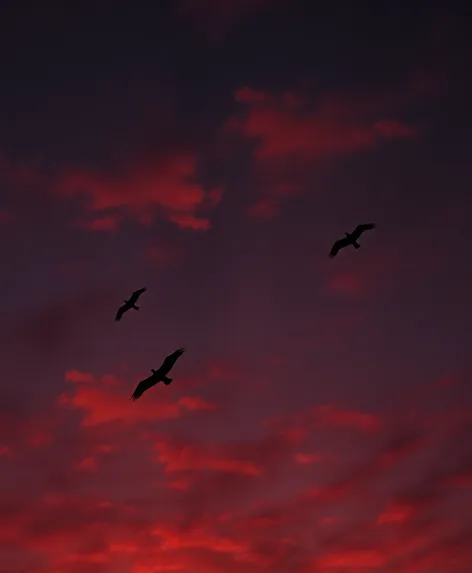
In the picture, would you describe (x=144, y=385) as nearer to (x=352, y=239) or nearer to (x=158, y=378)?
(x=158, y=378)

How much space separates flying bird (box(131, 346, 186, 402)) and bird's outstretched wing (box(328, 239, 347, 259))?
16.9 meters

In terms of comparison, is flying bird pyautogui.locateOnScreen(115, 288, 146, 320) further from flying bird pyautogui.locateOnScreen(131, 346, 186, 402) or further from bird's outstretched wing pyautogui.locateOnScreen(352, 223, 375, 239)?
bird's outstretched wing pyautogui.locateOnScreen(352, 223, 375, 239)

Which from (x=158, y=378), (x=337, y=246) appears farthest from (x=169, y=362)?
(x=337, y=246)

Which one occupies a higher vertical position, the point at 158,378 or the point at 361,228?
the point at 361,228

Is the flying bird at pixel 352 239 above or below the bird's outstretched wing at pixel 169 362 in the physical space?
above

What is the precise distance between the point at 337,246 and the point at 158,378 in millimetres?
19736

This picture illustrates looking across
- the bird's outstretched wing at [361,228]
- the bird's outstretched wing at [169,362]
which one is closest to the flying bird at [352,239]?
the bird's outstretched wing at [361,228]

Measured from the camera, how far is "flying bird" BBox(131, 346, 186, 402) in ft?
202

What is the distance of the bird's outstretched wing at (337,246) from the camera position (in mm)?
67950

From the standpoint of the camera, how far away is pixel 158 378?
62.7 metres

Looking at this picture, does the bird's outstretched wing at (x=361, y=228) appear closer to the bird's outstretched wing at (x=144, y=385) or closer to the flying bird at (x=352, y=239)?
the flying bird at (x=352, y=239)

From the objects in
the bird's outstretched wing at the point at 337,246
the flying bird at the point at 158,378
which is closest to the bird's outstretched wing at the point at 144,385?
the flying bird at the point at 158,378

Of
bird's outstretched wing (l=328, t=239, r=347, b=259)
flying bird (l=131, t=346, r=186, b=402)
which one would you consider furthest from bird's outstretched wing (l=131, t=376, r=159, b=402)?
bird's outstretched wing (l=328, t=239, r=347, b=259)

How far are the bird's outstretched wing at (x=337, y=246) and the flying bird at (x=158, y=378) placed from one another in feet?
55.3
